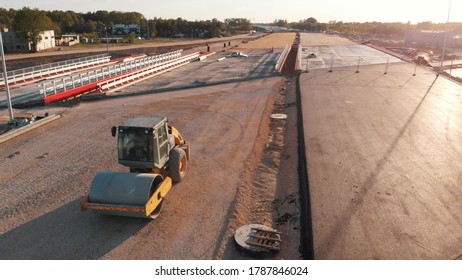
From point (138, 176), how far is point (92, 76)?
25.7 meters

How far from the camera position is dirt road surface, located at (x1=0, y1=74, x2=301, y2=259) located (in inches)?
360

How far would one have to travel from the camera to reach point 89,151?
1571cm

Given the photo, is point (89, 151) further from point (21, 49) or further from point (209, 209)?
point (21, 49)

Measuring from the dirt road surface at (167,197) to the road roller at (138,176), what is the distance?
74 centimetres

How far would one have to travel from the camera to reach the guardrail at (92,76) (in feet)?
90.2

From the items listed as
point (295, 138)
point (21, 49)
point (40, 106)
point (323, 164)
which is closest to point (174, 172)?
point (323, 164)

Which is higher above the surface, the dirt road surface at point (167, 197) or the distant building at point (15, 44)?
the distant building at point (15, 44)

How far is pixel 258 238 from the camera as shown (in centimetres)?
930

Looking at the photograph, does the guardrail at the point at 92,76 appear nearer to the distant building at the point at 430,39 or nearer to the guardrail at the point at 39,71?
the guardrail at the point at 39,71

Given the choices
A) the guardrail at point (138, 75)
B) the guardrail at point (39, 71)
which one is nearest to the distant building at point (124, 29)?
the guardrail at point (39, 71)

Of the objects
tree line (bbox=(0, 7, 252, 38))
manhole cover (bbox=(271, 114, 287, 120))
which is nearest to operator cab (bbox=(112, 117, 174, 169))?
manhole cover (bbox=(271, 114, 287, 120))

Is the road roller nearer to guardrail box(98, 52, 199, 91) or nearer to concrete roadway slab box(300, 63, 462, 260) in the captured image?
concrete roadway slab box(300, 63, 462, 260)

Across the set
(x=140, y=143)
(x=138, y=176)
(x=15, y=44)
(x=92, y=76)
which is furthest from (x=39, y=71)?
(x=15, y=44)
